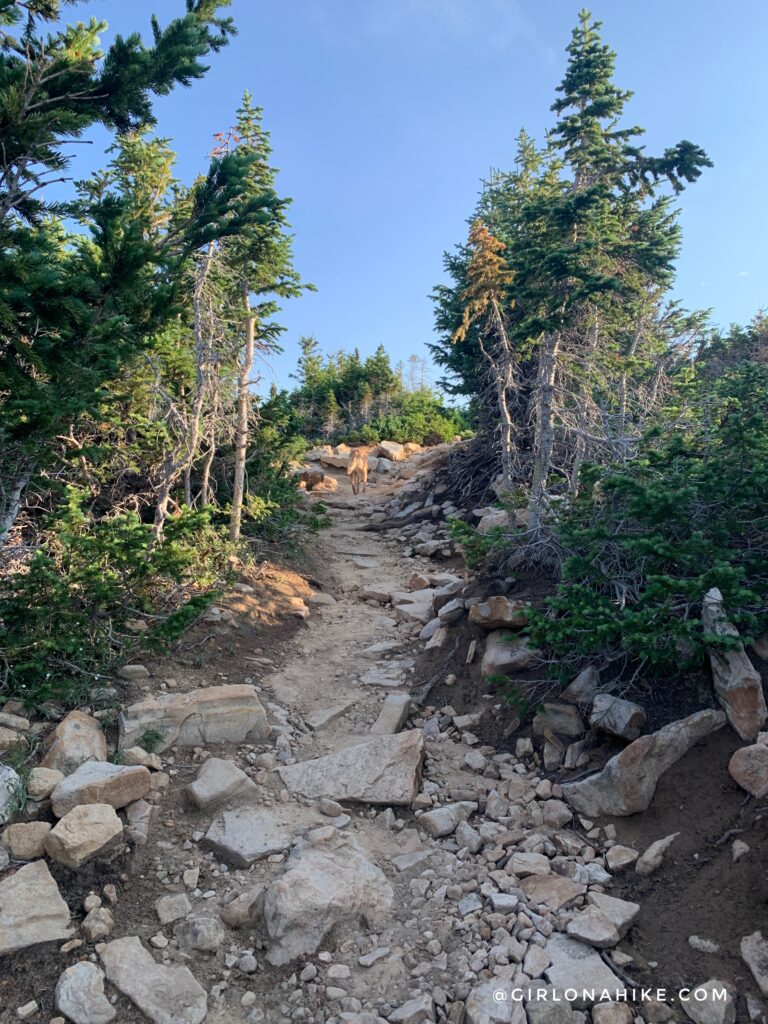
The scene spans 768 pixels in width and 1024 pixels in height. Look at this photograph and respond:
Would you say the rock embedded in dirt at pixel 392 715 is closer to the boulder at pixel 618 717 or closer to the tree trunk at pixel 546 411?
the boulder at pixel 618 717

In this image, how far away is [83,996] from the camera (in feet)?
11.5

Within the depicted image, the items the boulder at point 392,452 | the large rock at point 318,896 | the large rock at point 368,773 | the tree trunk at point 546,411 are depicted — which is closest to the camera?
the large rock at point 318,896

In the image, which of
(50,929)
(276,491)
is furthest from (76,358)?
(276,491)

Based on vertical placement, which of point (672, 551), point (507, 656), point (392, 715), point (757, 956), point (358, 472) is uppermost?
point (358, 472)

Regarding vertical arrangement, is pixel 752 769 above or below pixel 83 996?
above

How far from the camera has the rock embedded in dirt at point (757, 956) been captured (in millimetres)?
3352

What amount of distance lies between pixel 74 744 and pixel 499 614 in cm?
456

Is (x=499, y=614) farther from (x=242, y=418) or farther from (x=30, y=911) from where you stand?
(x=242, y=418)

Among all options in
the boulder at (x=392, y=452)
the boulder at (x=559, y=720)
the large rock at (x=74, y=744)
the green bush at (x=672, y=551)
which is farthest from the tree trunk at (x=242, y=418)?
the boulder at (x=392, y=452)

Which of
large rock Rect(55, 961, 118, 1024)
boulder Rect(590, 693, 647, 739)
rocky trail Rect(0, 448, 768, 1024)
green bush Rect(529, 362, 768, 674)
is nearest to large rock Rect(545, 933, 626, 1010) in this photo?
rocky trail Rect(0, 448, 768, 1024)

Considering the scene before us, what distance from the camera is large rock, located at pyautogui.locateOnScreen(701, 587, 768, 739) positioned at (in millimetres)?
4734

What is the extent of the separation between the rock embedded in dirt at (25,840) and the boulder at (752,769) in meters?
5.02

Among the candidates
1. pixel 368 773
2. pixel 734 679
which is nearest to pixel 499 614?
pixel 368 773

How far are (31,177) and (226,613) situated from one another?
6082mm
